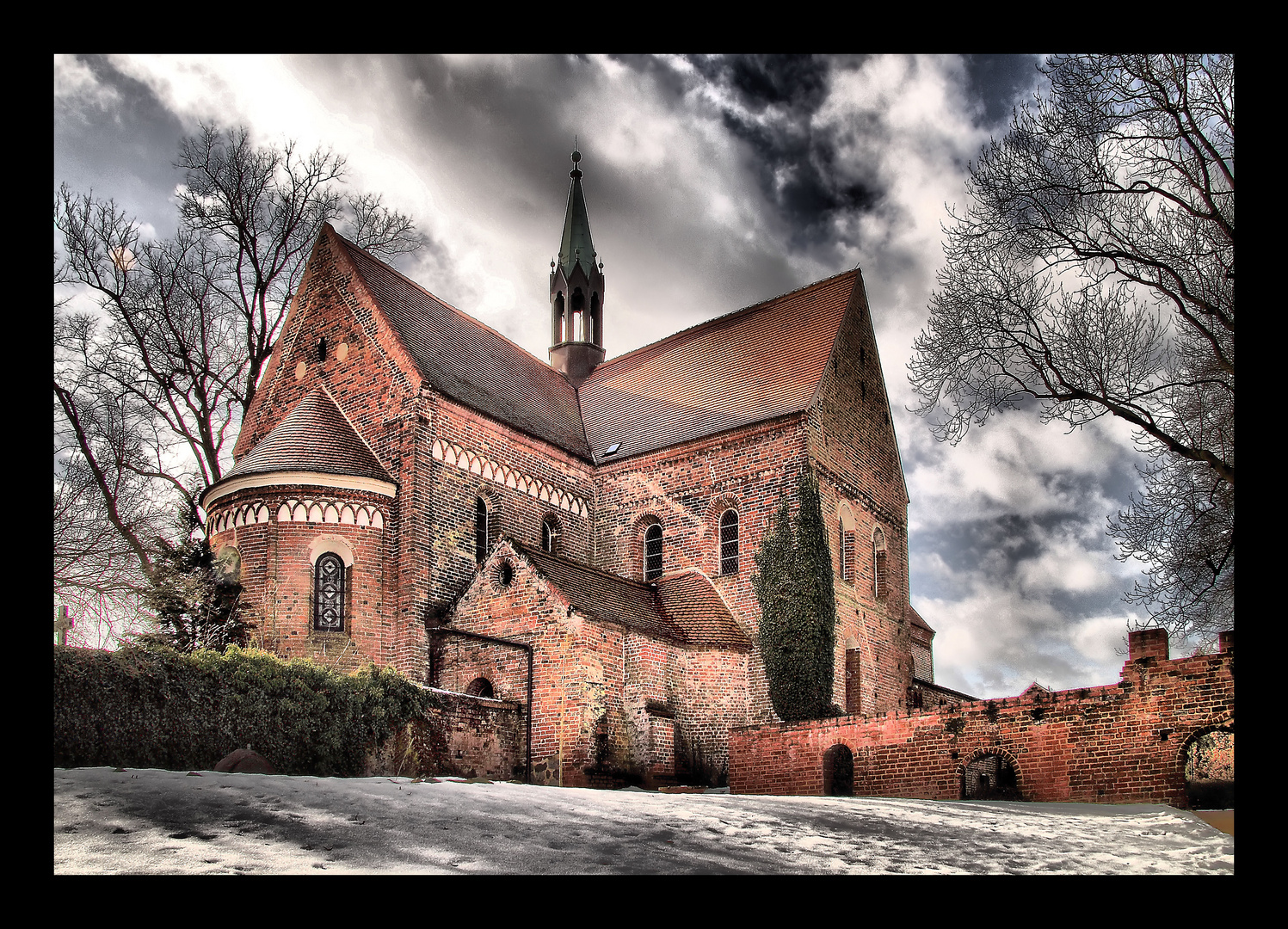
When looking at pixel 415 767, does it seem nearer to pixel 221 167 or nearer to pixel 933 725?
pixel 933 725

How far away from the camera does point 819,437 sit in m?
25.1

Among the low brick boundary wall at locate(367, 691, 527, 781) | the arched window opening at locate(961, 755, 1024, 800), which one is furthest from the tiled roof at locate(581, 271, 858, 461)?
the arched window opening at locate(961, 755, 1024, 800)

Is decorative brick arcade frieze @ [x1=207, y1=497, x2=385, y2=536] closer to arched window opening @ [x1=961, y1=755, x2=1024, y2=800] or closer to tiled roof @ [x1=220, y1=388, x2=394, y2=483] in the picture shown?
tiled roof @ [x1=220, y1=388, x2=394, y2=483]

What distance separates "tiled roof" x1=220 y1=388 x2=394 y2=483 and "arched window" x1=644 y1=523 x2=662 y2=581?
22.8 feet

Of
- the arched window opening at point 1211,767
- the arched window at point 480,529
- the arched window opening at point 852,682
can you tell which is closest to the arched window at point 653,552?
the arched window at point 480,529

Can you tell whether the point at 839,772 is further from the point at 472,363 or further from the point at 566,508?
the point at 472,363

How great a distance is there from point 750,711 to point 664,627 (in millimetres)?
2535

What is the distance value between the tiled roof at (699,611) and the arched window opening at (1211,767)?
906 cm

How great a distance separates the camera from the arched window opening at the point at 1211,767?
20.6 meters

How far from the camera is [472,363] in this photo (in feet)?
87.8

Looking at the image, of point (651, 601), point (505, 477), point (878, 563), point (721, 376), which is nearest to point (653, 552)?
point (651, 601)

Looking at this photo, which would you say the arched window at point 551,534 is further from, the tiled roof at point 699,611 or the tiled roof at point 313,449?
the tiled roof at point 313,449

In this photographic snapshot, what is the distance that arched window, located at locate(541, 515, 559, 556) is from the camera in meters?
26.0

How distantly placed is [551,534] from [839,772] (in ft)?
30.5
